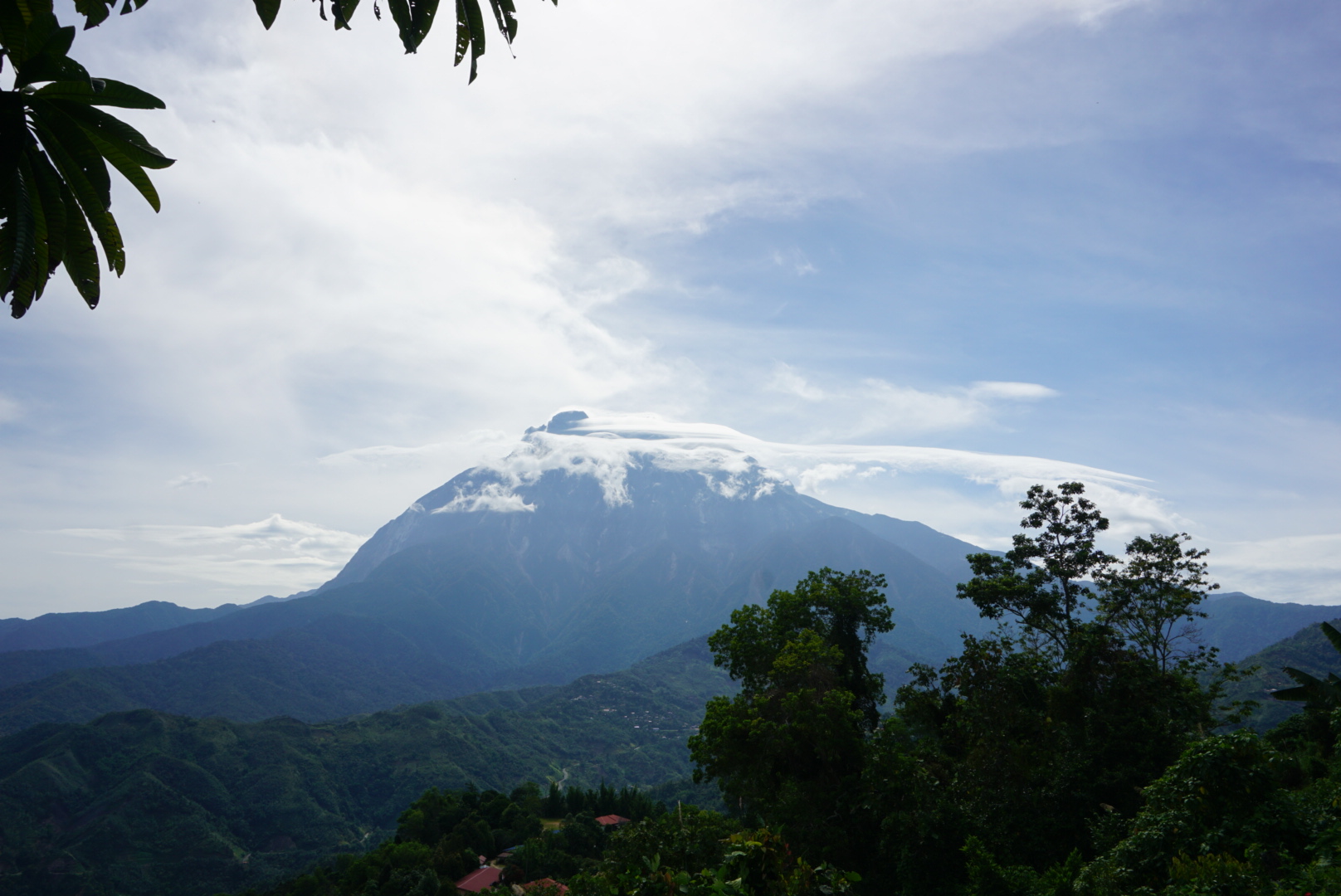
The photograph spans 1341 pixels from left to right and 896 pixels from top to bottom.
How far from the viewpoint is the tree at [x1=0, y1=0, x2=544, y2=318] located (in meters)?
3.92

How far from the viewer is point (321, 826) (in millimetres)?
152625

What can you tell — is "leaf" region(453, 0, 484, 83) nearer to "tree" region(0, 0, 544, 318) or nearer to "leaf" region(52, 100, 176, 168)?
"tree" region(0, 0, 544, 318)

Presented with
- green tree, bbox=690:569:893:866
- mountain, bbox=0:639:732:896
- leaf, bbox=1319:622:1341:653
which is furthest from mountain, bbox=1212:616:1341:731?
mountain, bbox=0:639:732:896

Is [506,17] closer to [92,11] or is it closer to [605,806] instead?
[92,11]

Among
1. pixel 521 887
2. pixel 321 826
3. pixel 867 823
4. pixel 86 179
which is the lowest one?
pixel 321 826

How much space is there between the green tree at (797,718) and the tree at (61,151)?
19586 mm

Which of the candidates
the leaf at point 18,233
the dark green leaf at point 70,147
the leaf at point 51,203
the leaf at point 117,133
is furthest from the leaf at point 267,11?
the leaf at point 18,233

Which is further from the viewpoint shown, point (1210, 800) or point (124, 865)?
point (124, 865)

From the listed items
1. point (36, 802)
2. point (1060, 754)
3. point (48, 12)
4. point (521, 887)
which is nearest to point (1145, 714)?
point (1060, 754)

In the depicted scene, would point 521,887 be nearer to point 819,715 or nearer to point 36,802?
point 819,715

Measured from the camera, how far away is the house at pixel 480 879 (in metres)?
62.9

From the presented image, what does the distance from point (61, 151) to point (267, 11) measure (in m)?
1.61

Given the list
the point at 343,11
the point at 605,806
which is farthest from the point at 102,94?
the point at 605,806

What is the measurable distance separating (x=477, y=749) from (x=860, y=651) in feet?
616
